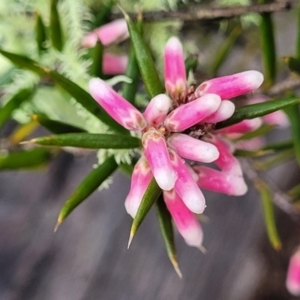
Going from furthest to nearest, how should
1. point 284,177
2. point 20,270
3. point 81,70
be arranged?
point 284,177 → point 20,270 → point 81,70

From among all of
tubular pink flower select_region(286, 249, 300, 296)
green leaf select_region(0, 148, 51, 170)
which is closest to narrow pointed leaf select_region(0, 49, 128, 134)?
green leaf select_region(0, 148, 51, 170)

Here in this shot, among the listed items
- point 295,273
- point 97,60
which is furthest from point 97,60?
point 295,273

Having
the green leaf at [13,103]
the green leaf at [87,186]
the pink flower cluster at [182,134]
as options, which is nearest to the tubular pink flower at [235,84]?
the pink flower cluster at [182,134]

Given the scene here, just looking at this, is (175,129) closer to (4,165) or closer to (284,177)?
(4,165)

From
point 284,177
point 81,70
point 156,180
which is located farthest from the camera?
point 284,177

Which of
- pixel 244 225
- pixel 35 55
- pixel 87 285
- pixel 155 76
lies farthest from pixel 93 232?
pixel 155 76

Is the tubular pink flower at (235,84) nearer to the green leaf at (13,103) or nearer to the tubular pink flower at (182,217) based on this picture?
the tubular pink flower at (182,217)

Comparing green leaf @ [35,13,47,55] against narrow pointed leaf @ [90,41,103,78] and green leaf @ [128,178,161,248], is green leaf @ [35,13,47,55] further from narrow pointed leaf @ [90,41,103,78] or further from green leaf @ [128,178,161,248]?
green leaf @ [128,178,161,248]
